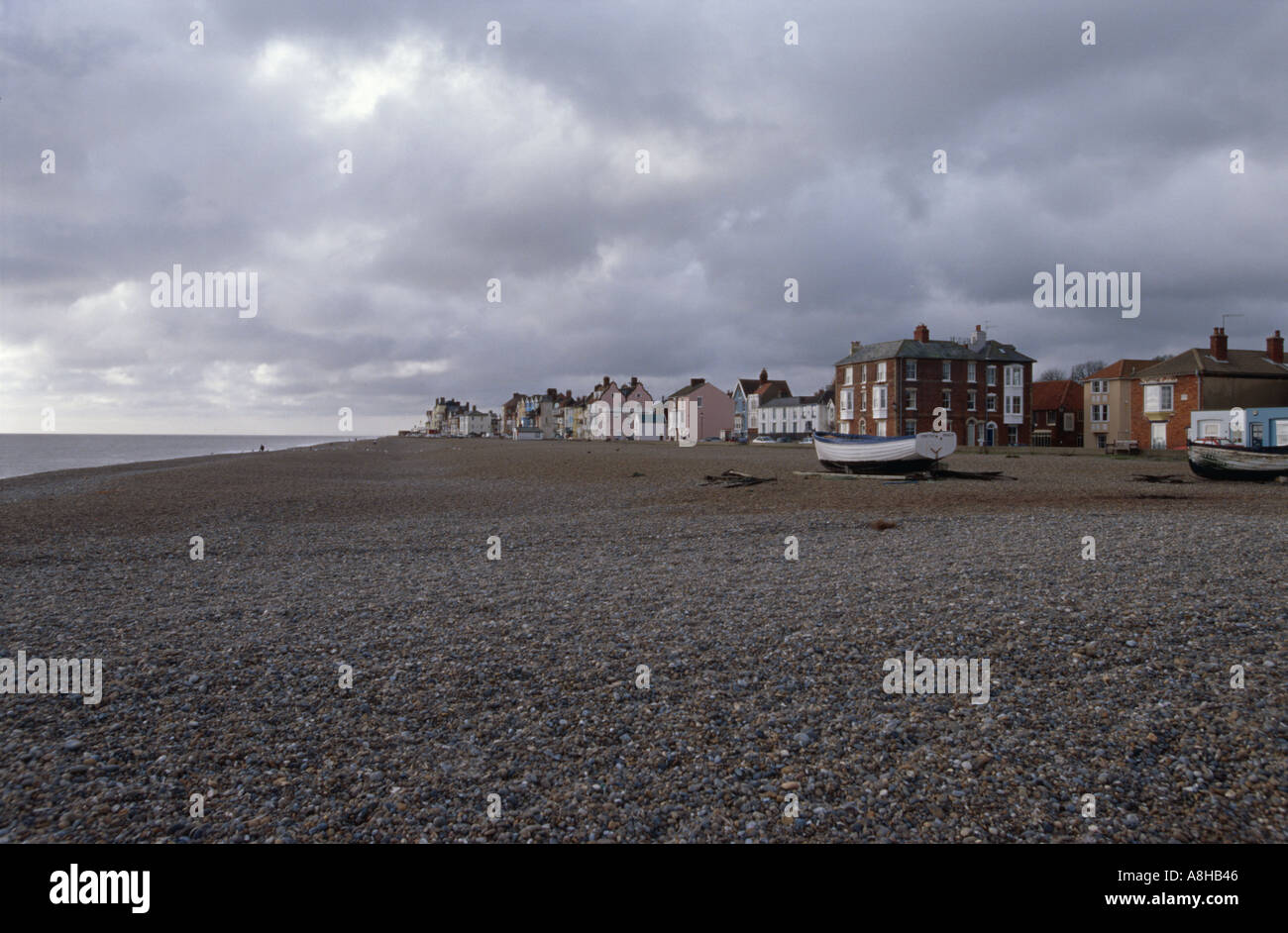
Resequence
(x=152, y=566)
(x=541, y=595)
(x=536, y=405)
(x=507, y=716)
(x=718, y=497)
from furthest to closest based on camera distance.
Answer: (x=536, y=405) < (x=718, y=497) < (x=152, y=566) < (x=541, y=595) < (x=507, y=716)

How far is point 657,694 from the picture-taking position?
18.3 feet

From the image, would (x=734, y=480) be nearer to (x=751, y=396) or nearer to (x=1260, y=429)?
(x=1260, y=429)

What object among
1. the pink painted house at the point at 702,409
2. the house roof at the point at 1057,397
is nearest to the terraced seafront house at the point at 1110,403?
the house roof at the point at 1057,397

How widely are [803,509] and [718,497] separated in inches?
133

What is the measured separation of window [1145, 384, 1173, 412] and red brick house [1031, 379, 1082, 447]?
17.5 m

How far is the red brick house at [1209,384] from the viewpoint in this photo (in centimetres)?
5234

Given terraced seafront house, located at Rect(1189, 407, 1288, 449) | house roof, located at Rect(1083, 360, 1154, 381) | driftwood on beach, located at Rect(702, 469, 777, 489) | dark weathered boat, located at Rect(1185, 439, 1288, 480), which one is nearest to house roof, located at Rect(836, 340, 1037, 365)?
house roof, located at Rect(1083, 360, 1154, 381)

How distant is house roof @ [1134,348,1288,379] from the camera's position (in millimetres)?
52781

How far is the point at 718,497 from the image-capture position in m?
20.3

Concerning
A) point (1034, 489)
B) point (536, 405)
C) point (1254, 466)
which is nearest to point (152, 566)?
point (1034, 489)

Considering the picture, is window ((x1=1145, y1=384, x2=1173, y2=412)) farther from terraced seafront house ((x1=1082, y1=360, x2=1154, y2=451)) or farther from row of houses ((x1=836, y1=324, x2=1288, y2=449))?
terraced seafront house ((x1=1082, y1=360, x2=1154, y2=451))

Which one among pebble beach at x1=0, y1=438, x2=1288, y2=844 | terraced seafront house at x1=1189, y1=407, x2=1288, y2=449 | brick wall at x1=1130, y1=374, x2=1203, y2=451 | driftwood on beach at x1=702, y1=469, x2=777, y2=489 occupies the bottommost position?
pebble beach at x1=0, y1=438, x2=1288, y2=844

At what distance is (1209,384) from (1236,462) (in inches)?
1412
